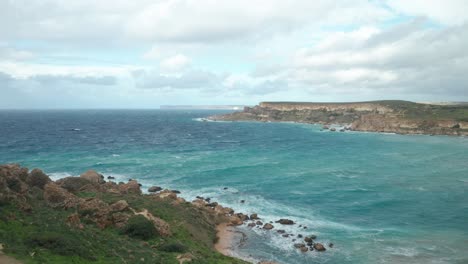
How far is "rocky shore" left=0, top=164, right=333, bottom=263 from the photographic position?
930 inches

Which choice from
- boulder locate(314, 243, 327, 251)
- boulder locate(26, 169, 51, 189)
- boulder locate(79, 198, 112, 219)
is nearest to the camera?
boulder locate(79, 198, 112, 219)

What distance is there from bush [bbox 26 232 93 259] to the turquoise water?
56.3 ft

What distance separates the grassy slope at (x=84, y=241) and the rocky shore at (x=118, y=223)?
6cm

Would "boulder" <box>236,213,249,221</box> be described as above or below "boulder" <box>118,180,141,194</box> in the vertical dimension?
below

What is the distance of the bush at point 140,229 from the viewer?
31770 millimetres

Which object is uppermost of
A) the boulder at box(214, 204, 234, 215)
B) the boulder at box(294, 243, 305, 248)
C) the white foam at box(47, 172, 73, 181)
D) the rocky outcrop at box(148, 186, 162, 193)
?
the white foam at box(47, 172, 73, 181)

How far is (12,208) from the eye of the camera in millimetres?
28500

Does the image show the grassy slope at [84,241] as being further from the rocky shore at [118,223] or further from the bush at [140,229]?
the bush at [140,229]

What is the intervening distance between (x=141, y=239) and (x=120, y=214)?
4730 mm

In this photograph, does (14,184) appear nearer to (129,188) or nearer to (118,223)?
(118,223)


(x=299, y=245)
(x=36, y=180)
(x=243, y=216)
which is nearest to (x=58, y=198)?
(x=36, y=180)

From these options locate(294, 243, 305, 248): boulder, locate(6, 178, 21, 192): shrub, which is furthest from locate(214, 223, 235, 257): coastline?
locate(6, 178, 21, 192): shrub

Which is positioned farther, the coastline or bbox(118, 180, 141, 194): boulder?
bbox(118, 180, 141, 194): boulder

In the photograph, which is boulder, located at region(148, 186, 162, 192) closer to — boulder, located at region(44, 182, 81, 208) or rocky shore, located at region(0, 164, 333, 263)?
rocky shore, located at region(0, 164, 333, 263)
